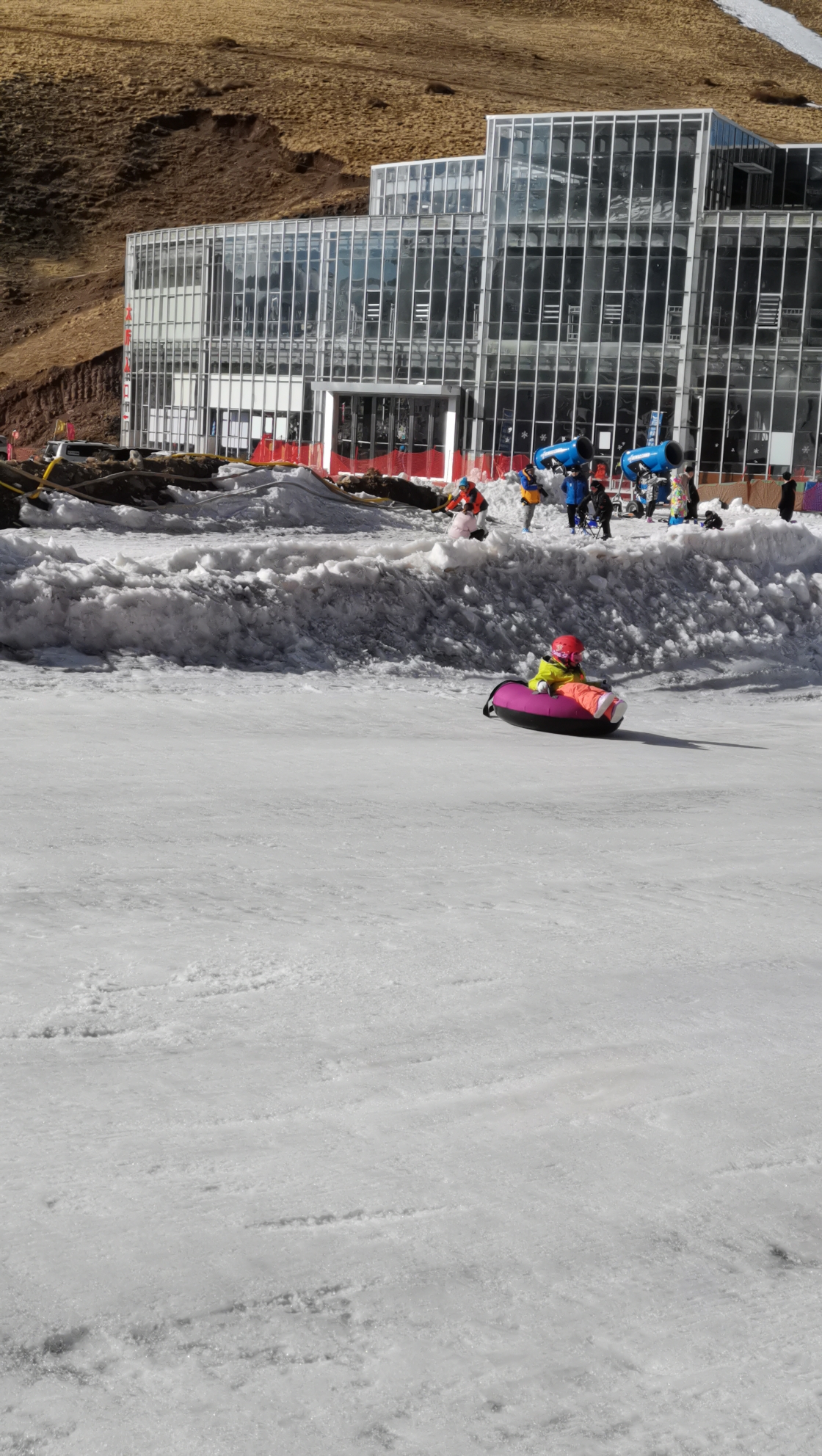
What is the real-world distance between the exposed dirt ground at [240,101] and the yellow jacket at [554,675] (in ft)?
208

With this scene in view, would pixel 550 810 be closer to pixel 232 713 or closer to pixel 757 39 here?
pixel 232 713

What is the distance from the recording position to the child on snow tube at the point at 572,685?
1249 cm

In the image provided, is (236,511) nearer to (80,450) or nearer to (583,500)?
(583,500)

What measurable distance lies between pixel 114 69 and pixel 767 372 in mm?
72175

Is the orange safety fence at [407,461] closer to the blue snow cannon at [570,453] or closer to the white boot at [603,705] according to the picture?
the blue snow cannon at [570,453]

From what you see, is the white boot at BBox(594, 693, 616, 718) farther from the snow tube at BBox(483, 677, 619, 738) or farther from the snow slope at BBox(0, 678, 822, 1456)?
the snow slope at BBox(0, 678, 822, 1456)

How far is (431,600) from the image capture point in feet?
55.6

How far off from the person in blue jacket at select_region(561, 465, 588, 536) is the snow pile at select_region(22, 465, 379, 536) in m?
4.01

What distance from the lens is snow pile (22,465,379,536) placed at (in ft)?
80.8

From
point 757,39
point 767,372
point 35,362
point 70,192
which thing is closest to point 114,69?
point 70,192

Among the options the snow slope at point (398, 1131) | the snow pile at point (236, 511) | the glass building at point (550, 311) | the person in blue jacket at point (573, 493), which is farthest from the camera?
the glass building at point (550, 311)

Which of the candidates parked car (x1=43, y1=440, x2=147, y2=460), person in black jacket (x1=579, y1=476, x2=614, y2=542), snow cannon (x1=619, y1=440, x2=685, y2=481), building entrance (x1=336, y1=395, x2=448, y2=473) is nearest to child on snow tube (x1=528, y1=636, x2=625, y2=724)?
person in black jacket (x1=579, y1=476, x2=614, y2=542)

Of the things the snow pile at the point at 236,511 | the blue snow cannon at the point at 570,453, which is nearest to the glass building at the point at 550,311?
the blue snow cannon at the point at 570,453

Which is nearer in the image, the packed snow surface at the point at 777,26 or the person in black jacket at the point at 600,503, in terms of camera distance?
the person in black jacket at the point at 600,503
